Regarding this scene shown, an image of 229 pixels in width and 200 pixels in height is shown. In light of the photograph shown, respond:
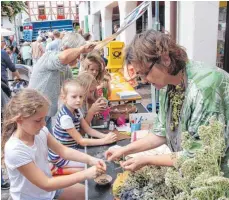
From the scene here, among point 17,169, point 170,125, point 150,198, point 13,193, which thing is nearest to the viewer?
point 150,198

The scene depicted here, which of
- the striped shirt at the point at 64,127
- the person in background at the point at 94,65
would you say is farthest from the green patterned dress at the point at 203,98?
the person in background at the point at 94,65

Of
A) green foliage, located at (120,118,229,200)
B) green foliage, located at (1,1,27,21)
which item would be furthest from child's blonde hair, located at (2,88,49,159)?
green foliage, located at (1,1,27,21)

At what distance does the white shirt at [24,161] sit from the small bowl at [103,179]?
36 cm

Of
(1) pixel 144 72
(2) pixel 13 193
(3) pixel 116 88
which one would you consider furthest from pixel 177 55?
(3) pixel 116 88

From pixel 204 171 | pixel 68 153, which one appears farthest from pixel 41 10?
pixel 204 171

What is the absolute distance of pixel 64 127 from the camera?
2.46 metres

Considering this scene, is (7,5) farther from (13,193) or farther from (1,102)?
(13,193)

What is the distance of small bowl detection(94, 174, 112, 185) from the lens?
1.74m

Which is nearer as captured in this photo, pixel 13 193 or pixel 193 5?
pixel 13 193

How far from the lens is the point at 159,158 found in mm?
1381

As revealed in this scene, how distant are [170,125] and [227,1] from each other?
3482 millimetres

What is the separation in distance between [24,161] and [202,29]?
3319mm

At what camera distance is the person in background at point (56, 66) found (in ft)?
8.65

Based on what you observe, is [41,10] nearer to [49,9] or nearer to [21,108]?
[49,9]
